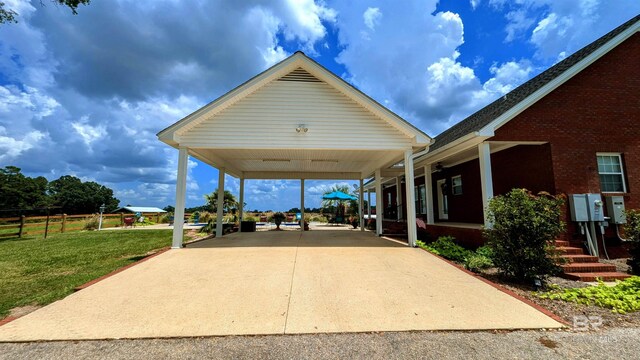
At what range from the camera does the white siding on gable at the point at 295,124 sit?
845 cm

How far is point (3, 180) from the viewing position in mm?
41312

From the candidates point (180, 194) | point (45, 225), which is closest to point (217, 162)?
point (180, 194)

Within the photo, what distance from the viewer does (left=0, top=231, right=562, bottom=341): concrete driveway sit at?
3.40 m

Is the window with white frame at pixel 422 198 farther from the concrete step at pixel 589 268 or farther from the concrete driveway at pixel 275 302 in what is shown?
the concrete driveway at pixel 275 302

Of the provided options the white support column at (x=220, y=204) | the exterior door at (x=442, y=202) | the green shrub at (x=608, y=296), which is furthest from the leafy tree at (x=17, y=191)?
the green shrub at (x=608, y=296)

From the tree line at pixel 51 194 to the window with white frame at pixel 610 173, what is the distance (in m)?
43.5

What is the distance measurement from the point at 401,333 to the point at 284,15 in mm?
10309

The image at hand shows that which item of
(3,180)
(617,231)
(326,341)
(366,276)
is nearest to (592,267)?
(617,231)

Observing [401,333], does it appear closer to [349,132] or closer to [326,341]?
[326,341]

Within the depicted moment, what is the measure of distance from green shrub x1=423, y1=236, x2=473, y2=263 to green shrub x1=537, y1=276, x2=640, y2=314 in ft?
8.43

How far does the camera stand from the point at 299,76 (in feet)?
29.1

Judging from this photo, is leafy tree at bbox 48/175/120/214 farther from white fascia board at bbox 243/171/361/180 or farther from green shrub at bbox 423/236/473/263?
green shrub at bbox 423/236/473/263

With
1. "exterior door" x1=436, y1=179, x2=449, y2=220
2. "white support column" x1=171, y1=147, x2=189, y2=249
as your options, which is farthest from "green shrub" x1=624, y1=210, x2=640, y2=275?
"white support column" x1=171, y1=147, x2=189, y2=249

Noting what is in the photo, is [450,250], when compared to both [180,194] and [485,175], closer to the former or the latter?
[485,175]
